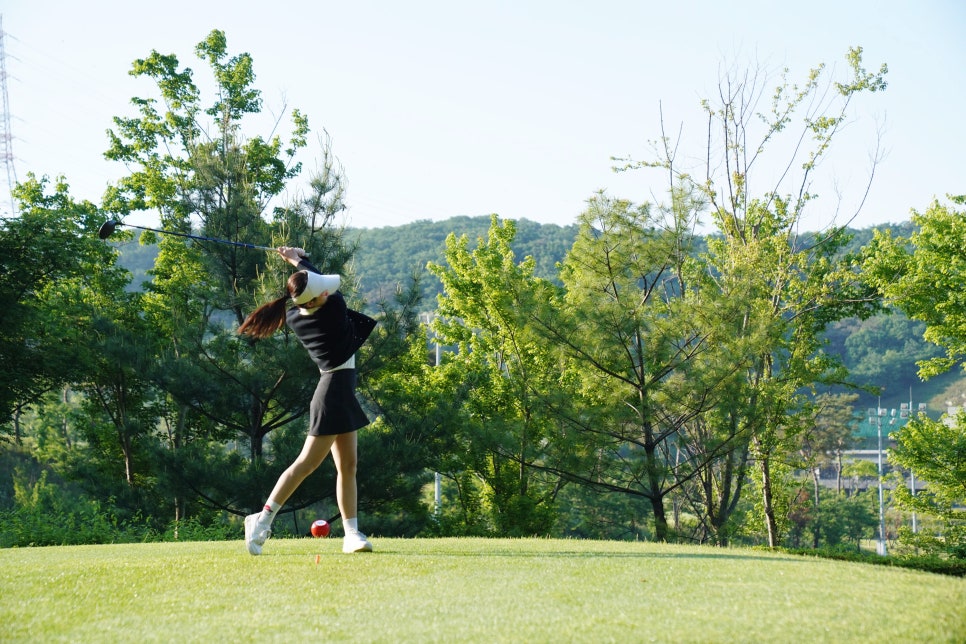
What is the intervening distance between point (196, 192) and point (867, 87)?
15.7 metres

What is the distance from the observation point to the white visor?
6.01m

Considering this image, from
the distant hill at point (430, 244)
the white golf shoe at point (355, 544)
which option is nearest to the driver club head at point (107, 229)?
the white golf shoe at point (355, 544)

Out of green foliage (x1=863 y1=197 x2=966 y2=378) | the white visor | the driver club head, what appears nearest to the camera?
the white visor

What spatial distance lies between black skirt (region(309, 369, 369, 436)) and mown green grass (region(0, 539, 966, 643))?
0.85 metres

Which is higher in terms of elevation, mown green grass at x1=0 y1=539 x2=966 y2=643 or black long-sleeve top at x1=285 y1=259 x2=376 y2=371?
black long-sleeve top at x1=285 y1=259 x2=376 y2=371

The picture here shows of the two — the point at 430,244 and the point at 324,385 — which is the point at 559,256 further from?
the point at 324,385

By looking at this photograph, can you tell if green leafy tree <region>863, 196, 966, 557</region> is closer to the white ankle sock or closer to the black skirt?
the black skirt

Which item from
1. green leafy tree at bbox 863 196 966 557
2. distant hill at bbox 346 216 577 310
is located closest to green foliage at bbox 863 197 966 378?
green leafy tree at bbox 863 196 966 557

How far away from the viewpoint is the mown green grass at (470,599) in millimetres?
3715

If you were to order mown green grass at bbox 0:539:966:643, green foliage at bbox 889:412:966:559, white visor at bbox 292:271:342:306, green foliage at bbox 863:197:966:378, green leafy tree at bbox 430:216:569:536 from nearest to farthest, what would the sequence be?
mown green grass at bbox 0:539:966:643 → white visor at bbox 292:271:342:306 → green leafy tree at bbox 430:216:569:536 → green foliage at bbox 863:197:966:378 → green foliage at bbox 889:412:966:559

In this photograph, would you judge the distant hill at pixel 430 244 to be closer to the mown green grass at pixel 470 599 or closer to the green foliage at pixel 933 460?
the green foliage at pixel 933 460

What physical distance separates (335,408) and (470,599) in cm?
210

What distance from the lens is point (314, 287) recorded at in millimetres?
6027

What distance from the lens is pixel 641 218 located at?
1820 centimetres
